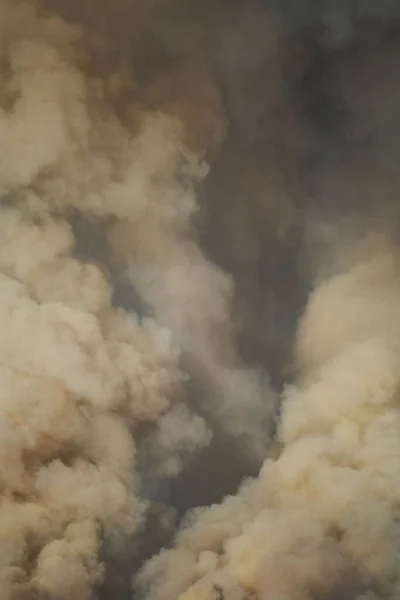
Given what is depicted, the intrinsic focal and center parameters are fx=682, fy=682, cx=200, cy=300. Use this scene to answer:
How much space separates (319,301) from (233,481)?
210cm

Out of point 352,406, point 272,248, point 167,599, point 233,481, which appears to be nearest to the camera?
point 167,599

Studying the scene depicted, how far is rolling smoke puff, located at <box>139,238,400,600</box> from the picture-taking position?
562cm

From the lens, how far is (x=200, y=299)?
23.2ft

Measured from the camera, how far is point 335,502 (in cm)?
608

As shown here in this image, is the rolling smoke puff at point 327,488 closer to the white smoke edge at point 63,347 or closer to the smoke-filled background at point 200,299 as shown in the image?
the smoke-filled background at point 200,299

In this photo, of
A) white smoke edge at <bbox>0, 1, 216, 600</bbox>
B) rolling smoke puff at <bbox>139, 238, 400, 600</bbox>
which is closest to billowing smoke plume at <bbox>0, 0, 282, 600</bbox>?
white smoke edge at <bbox>0, 1, 216, 600</bbox>

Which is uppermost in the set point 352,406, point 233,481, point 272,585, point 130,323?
point 130,323

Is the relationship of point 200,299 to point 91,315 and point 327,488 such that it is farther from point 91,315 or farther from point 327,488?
point 327,488

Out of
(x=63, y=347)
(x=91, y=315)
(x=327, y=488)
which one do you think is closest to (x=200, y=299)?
(x=91, y=315)

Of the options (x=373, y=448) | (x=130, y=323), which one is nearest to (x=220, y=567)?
(x=373, y=448)

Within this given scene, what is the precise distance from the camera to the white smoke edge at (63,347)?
5820 millimetres

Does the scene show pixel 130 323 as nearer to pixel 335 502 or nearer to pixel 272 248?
pixel 272 248

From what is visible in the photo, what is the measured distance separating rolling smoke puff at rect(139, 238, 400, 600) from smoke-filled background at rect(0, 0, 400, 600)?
19 mm

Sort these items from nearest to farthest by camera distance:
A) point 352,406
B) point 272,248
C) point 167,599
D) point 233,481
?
point 167,599 < point 233,481 < point 352,406 < point 272,248
